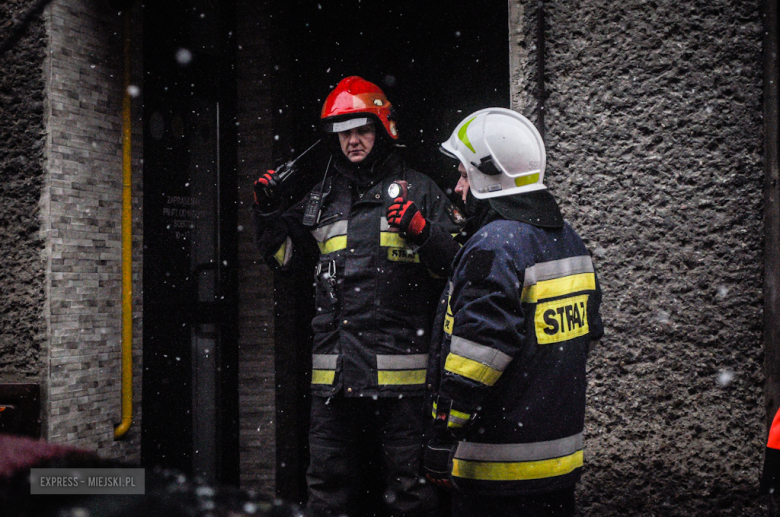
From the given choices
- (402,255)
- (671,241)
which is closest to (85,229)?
(402,255)

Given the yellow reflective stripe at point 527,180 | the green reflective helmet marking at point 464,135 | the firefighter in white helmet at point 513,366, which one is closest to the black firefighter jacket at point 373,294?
the green reflective helmet marking at point 464,135

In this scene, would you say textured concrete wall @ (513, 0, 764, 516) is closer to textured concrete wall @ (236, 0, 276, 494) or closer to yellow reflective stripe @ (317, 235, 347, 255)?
yellow reflective stripe @ (317, 235, 347, 255)

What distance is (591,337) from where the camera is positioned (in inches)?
97.0

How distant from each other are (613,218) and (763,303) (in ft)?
2.19

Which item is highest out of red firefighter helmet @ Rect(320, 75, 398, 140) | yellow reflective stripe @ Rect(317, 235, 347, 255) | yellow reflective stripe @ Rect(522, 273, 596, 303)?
red firefighter helmet @ Rect(320, 75, 398, 140)

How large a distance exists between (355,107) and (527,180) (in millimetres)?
1216

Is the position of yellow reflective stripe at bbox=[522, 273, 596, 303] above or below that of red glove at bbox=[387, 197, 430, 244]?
below

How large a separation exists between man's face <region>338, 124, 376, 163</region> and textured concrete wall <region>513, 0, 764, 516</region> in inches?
36.1

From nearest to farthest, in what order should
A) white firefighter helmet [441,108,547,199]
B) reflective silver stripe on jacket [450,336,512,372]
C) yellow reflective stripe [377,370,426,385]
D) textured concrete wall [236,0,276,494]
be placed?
reflective silver stripe on jacket [450,336,512,372]
white firefighter helmet [441,108,547,199]
yellow reflective stripe [377,370,426,385]
textured concrete wall [236,0,276,494]

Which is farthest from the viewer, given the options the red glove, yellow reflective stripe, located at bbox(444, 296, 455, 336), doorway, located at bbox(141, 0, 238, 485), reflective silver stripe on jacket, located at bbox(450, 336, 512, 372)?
doorway, located at bbox(141, 0, 238, 485)

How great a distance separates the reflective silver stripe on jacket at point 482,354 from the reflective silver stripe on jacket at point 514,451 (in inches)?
11.3

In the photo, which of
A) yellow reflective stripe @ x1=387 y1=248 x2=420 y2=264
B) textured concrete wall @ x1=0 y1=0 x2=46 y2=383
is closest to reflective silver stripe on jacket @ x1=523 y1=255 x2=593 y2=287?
yellow reflective stripe @ x1=387 y1=248 x2=420 y2=264

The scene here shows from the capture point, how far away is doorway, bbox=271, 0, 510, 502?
12.7 feet

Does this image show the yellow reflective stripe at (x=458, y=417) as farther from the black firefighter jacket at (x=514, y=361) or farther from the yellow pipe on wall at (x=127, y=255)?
the yellow pipe on wall at (x=127, y=255)
